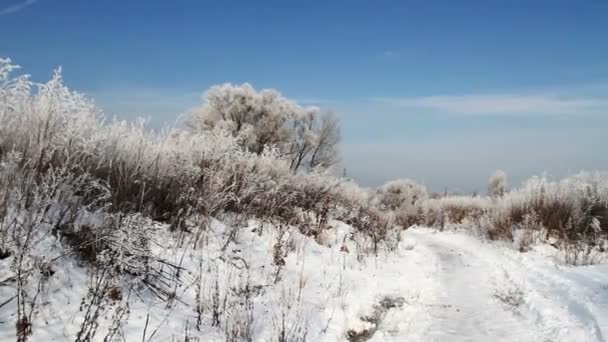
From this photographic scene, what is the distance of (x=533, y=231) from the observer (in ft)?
35.5

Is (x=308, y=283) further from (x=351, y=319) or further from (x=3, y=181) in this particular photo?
(x=3, y=181)

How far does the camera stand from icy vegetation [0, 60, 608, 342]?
10.1ft

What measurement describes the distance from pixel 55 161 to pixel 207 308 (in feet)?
7.30

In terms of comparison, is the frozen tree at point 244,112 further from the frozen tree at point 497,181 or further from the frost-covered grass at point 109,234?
the frost-covered grass at point 109,234

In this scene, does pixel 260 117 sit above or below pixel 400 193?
above

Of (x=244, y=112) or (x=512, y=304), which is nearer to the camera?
(x=512, y=304)

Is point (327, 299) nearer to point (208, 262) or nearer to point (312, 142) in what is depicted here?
point (208, 262)

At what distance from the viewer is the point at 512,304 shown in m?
5.80

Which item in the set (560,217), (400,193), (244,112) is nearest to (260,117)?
(244,112)

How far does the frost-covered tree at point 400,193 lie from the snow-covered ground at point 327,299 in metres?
29.7

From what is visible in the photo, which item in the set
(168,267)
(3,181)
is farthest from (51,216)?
(168,267)

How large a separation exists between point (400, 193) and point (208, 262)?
120 feet

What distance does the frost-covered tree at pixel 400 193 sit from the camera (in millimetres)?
38156

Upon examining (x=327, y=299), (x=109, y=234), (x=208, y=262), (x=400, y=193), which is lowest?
(x=400, y=193)
